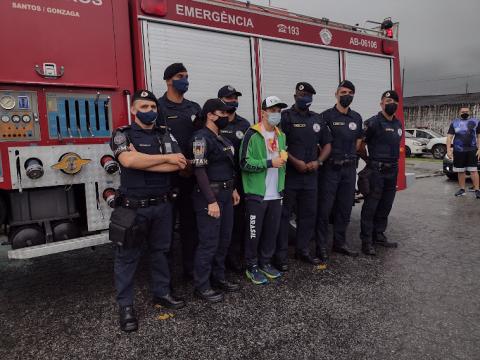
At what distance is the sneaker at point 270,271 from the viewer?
377 cm

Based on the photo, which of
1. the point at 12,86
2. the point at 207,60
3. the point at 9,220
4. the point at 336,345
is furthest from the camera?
the point at 207,60

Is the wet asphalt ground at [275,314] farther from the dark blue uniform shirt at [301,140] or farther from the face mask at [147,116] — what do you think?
the face mask at [147,116]

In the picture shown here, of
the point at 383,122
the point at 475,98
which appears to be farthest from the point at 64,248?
the point at 475,98

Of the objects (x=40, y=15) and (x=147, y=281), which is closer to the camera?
(x=40, y=15)

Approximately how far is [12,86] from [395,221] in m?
5.58

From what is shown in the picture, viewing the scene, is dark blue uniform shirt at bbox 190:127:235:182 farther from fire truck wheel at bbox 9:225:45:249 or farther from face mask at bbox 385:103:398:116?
face mask at bbox 385:103:398:116

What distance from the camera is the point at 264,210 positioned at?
12.0 ft

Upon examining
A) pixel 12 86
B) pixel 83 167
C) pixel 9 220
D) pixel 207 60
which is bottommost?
pixel 9 220

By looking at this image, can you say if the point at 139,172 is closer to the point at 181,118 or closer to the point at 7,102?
the point at 181,118

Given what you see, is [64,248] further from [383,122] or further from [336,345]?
[383,122]

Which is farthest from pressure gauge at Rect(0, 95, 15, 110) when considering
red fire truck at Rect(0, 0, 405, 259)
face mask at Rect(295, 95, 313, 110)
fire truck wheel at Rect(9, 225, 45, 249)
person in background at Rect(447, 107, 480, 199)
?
person in background at Rect(447, 107, 480, 199)

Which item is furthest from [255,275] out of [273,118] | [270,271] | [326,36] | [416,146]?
[416,146]

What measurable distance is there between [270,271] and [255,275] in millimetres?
189

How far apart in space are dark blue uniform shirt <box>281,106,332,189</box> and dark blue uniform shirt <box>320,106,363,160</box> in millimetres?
257
